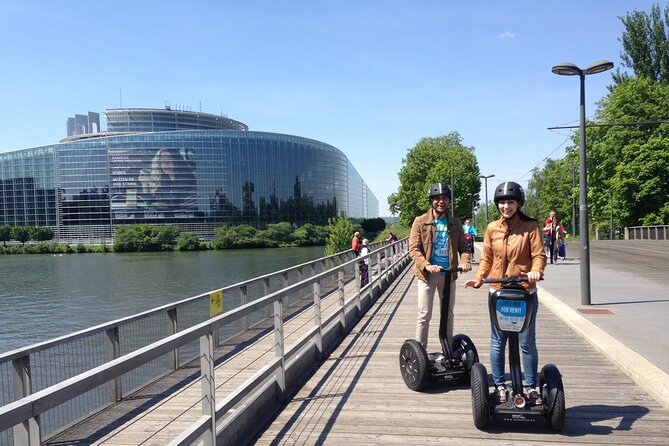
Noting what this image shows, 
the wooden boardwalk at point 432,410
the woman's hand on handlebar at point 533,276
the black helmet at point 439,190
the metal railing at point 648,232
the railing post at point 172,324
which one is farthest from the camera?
the metal railing at point 648,232

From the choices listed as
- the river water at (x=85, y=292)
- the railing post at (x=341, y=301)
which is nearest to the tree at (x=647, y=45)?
the river water at (x=85, y=292)

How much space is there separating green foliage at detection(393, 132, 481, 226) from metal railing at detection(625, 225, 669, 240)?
75.5 feet

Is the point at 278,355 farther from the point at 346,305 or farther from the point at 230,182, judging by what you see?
the point at 230,182

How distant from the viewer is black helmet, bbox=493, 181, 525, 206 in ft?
13.7

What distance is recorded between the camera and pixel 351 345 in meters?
7.60

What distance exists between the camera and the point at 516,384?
13.5 feet

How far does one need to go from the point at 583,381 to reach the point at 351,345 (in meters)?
3.02

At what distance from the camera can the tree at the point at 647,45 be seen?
165 ft

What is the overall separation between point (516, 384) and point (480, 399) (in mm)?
281

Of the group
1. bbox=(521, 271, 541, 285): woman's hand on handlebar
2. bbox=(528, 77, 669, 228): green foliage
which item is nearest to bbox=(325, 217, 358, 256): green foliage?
bbox=(528, 77, 669, 228): green foliage

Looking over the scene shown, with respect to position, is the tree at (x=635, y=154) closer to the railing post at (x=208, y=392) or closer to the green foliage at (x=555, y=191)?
the green foliage at (x=555, y=191)

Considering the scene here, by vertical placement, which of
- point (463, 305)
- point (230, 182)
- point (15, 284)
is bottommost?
point (15, 284)

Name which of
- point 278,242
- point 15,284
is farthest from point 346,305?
point 278,242

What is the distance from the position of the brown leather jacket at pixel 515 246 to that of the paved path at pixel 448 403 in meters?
1.17
